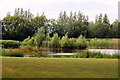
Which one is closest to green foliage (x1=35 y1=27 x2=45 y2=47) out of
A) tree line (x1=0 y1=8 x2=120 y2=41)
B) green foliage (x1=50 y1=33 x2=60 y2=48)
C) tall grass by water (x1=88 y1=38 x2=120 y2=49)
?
green foliage (x1=50 y1=33 x2=60 y2=48)

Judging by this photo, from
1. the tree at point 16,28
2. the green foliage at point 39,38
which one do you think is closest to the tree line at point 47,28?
the tree at point 16,28

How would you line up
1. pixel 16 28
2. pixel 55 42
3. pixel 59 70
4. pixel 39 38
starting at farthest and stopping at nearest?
pixel 16 28, pixel 39 38, pixel 55 42, pixel 59 70

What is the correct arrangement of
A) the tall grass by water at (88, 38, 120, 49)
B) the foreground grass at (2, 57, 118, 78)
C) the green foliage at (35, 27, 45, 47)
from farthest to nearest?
1. the green foliage at (35, 27, 45, 47)
2. the tall grass by water at (88, 38, 120, 49)
3. the foreground grass at (2, 57, 118, 78)

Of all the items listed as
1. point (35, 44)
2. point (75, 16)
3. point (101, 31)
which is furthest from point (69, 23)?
point (35, 44)

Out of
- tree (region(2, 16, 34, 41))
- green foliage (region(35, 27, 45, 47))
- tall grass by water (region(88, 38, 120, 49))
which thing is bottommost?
tall grass by water (region(88, 38, 120, 49))

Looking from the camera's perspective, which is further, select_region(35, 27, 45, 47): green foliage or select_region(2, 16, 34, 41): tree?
select_region(2, 16, 34, 41): tree

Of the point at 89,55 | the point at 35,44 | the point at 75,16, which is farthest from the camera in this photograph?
the point at 75,16

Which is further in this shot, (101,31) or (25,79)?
(101,31)

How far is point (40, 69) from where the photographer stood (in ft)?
29.5

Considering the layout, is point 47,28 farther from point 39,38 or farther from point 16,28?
point 39,38

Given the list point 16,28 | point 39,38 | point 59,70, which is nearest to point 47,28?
point 16,28

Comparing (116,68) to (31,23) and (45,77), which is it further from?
(31,23)

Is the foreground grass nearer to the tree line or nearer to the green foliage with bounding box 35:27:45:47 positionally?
the green foliage with bounding box 35:27:45:47

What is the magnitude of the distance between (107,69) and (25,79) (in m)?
2.76
